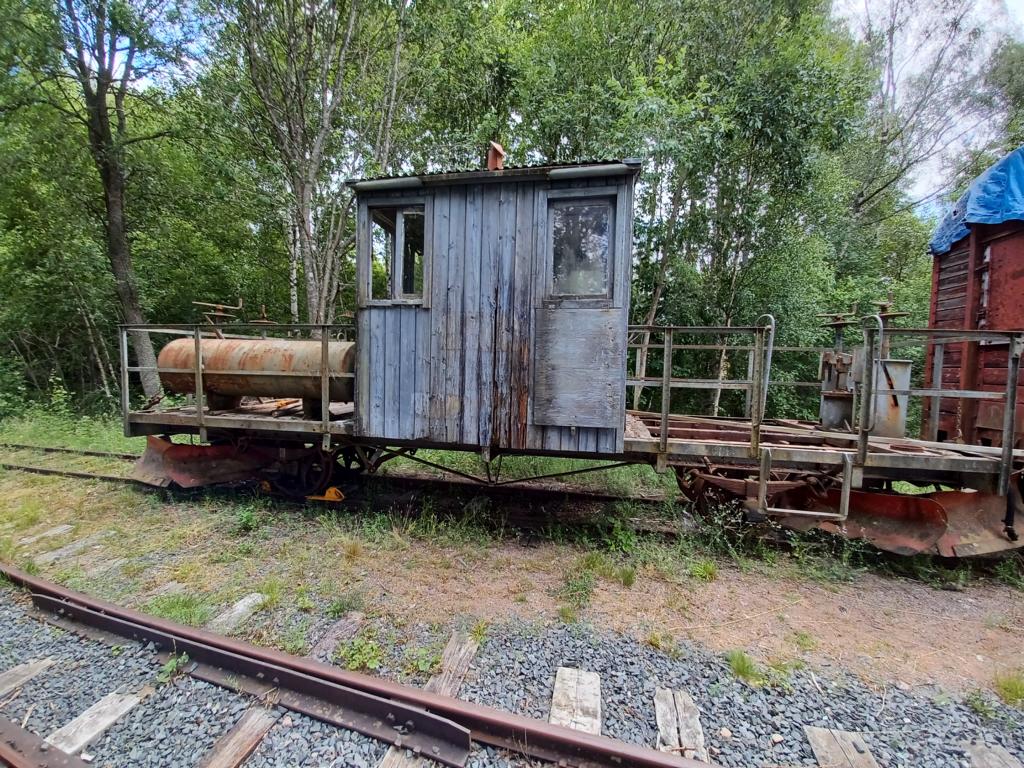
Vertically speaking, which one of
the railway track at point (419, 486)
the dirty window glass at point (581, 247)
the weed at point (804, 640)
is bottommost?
the weed at point (804, 640)

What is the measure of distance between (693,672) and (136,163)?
15.8 meters

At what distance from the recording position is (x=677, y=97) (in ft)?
30.2

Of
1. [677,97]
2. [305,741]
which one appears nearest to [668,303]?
[677,97]

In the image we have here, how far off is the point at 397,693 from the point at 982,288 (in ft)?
24.7

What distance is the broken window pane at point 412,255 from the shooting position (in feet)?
16.1

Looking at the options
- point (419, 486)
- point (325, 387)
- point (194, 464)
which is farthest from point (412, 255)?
point (194, 464)

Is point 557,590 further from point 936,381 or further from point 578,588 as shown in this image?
point 936,381

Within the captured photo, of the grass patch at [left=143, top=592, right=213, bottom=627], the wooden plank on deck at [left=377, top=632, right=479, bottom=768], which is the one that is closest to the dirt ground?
the grass patch at [left=143, top=592, right=213, bottom=627]

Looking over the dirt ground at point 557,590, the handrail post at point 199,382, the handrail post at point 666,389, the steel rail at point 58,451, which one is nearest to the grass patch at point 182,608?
the dirt ground at point 557,590

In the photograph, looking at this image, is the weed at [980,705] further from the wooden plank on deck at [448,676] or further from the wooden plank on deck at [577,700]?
the wooden plank on deck at [448,676]

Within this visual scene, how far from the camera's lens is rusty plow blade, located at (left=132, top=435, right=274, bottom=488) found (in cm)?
593

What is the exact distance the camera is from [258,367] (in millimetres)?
5605

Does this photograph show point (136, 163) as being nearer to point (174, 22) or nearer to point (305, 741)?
point (174, 22)

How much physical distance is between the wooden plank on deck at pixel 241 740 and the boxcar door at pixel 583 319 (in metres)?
3.00
